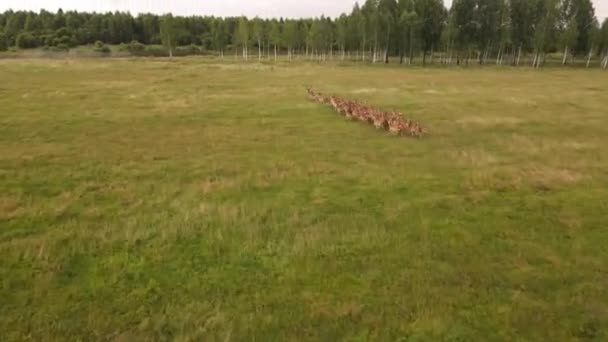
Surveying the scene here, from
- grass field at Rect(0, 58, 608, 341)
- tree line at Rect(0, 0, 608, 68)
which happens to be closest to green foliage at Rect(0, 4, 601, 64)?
tree line at Rect(0, 0, 608, 68)

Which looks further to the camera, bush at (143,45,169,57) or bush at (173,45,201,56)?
bush at (173,45,201,56)

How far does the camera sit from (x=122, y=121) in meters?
23.5

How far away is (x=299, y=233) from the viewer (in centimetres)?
1027

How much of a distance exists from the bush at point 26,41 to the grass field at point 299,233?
115 meters

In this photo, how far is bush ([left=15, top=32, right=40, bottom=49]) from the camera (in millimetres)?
116194

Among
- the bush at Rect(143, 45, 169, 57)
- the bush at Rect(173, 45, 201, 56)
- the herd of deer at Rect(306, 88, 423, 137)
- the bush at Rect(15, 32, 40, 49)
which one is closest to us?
the herd of deer at Rect(306, 88, 423, 137)

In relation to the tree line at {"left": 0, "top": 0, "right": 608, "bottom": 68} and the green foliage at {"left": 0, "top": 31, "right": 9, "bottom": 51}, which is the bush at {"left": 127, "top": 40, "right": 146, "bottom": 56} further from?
the green foliage at {"left": 0, "top": 31, "right": 9, "bottom": 51}

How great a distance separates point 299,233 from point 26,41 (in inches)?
5302

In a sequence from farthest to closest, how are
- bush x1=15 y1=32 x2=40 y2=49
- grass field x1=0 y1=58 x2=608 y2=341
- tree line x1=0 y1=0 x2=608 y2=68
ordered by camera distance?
1. bush x1=15 y1=32 x2=40 y2=49
2. tree line x1=0 y1=0 x2=608 y2=68
3. grass field x1=0 y1=58 x2=608 y2=341

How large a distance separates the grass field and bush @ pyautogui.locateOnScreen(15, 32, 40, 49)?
115 meters

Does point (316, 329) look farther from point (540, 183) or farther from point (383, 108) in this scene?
point (383, 108)

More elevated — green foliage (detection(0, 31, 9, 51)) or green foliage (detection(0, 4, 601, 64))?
green foliage (detection(0, 4, 601, 64))

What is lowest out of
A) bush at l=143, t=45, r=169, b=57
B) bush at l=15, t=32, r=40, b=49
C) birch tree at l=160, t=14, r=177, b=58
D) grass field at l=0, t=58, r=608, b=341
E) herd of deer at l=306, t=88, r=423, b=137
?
grass field at l=0, t=58, r=608, b=341

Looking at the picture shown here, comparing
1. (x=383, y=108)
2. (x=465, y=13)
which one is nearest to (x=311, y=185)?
(x=383, y=108)
